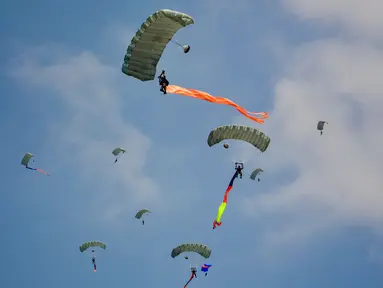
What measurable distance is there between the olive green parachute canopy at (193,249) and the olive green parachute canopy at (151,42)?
65.0ft

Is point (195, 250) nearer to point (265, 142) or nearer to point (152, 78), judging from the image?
point (265, 142)

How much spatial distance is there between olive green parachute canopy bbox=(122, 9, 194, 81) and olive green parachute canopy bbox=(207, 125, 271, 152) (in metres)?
9.95

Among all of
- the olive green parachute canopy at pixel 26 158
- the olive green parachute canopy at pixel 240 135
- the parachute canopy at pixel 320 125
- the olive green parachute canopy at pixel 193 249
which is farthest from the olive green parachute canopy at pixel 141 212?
the olive green parachute canopy at pixel 240 135

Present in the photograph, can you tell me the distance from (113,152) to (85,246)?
9.94 meters

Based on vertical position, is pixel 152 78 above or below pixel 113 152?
below

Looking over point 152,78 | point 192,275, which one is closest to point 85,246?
point 192,275

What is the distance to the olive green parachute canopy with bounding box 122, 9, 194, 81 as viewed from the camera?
104 ft

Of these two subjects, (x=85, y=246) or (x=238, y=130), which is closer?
(x=238, y=130)

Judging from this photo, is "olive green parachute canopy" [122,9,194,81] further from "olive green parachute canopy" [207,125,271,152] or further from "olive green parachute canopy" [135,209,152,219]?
"olive green parachute canopy" [135,209,152,219]

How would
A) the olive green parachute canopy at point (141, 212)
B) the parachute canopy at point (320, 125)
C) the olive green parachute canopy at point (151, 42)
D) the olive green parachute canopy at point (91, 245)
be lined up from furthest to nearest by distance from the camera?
the olive green parachute canopy at point (141, 212)
the olive green parachute canopy at point (91, 245)
the parachute canopy at point (320, 125)
the olive green parachute canopy at point (151, 42)

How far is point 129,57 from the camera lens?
32.9 meters

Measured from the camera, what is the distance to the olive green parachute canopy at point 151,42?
31703 millimetres

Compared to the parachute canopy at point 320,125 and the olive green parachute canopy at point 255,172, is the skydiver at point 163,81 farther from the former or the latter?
the olive green parachute canopy at point 255,172

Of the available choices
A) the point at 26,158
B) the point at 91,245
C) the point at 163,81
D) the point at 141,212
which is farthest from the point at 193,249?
the point at 26,158
